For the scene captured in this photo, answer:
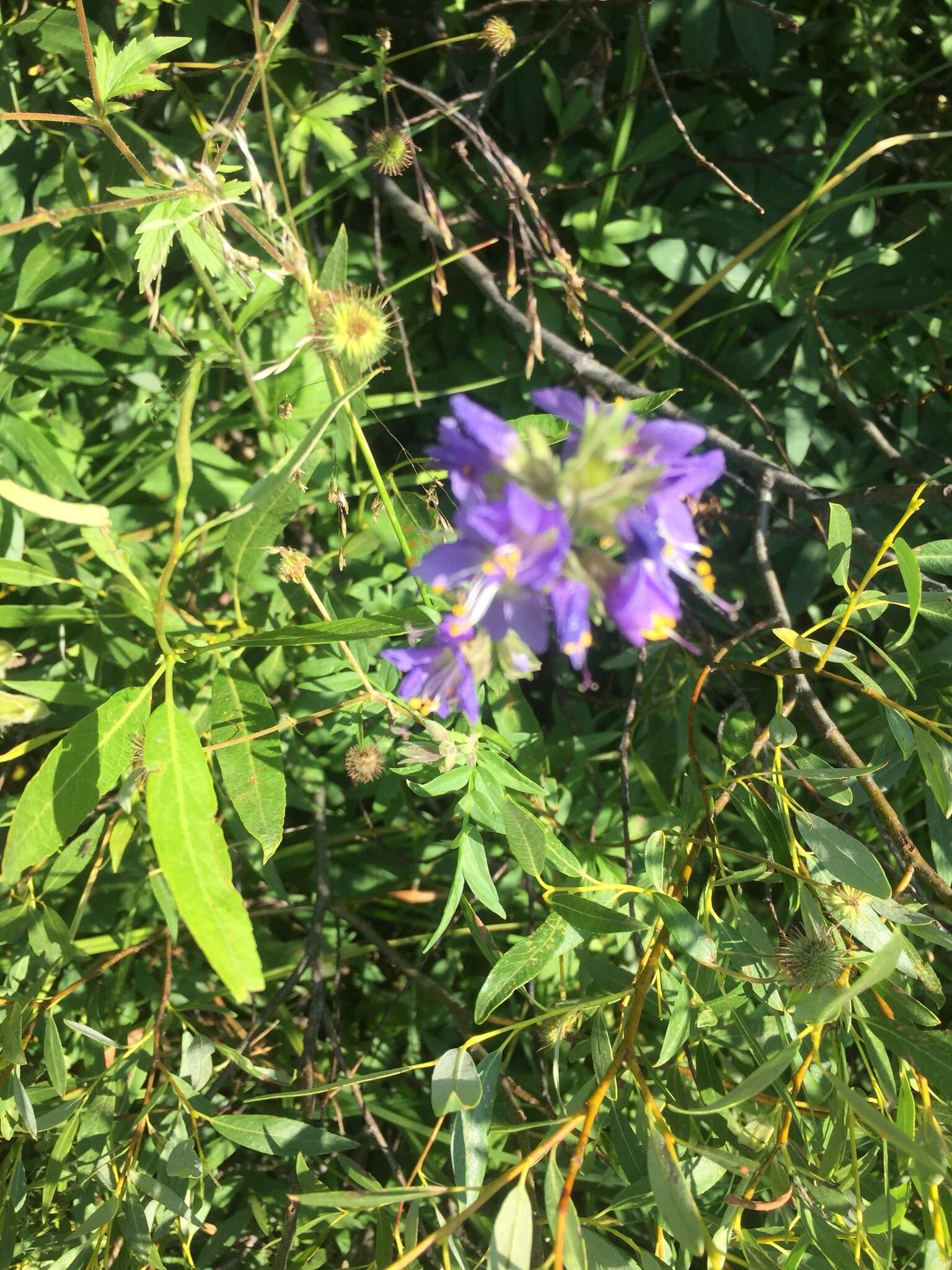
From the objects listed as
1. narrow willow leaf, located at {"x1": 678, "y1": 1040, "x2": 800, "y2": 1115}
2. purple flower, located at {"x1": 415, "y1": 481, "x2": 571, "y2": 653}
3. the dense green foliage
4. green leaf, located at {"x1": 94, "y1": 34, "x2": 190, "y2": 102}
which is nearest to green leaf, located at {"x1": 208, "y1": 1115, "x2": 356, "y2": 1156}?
the dense green foliage

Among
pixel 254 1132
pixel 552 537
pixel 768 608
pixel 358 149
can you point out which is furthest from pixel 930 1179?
pixel 358 149

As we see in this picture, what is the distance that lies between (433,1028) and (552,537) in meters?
2.12

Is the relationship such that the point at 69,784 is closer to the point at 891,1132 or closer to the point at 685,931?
the point at 685,931

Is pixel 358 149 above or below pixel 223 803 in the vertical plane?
above

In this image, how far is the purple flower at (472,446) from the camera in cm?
123

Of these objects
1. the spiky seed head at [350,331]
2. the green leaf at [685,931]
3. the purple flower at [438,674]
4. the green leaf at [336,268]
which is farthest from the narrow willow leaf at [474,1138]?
the green leaf at [336,268]

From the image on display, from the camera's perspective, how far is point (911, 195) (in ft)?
9.06

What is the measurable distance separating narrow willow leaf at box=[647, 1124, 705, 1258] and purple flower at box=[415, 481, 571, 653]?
0.86 metres

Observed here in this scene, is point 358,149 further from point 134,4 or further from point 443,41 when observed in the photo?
point 134,4

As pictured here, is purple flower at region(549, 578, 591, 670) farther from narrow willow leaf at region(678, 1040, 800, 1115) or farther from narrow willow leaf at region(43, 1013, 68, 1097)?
narrow willow leaf at region(43, 1013, 68, 1097)

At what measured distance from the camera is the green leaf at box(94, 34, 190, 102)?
173 centimetres

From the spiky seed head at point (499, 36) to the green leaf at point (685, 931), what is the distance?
2076 millimetres

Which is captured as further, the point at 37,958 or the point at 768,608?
the point at 768,608

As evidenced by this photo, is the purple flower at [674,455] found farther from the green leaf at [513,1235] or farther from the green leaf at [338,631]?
the green leaf at [513,1235]
